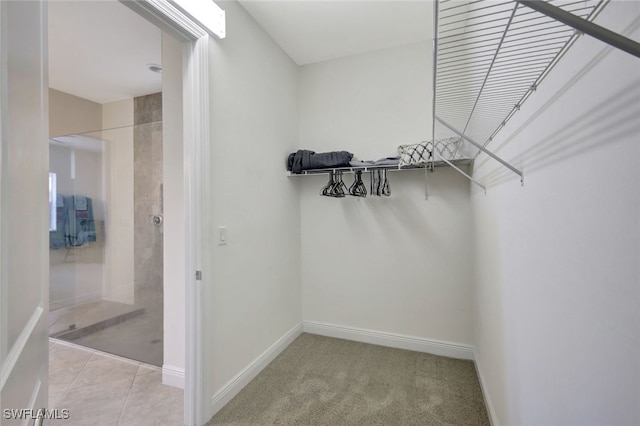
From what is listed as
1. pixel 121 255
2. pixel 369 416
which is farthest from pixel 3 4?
pixel 121 255

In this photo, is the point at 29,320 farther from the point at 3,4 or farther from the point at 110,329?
the point at 110,329

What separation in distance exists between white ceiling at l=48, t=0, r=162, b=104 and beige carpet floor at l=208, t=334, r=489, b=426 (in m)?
2.81

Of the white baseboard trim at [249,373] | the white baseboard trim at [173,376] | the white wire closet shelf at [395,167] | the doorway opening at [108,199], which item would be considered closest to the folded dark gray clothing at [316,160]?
the white wire closet shelf at [395,167]

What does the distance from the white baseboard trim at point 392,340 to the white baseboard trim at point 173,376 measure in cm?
117

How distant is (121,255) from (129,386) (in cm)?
123

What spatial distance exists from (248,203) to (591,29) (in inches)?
76.6

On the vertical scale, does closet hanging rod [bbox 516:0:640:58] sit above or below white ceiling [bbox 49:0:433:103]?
below

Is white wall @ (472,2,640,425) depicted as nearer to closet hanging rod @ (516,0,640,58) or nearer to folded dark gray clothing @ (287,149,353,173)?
closet hanging rod @ (516,0,640,58)

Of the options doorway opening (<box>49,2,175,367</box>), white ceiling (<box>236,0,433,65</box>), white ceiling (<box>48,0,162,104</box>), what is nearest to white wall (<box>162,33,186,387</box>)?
doorway opening (<box>49,2,175,367</box>)

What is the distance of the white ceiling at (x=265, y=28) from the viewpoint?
1975mm

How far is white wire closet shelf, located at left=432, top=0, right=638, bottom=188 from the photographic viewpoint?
0.44 metres

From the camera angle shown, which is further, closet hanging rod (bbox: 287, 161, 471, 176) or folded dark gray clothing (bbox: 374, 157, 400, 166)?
folded dark gray clothing (bbox: 374, 157, 400, 166)

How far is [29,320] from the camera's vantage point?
2.26ft

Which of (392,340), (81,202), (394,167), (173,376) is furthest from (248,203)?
(81,202)
